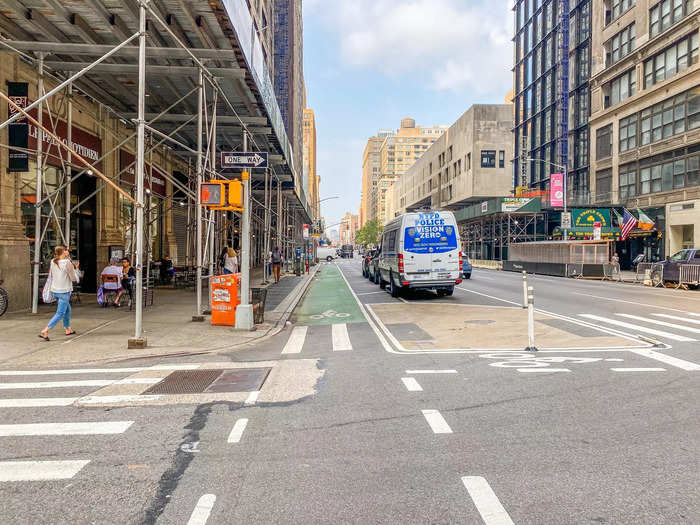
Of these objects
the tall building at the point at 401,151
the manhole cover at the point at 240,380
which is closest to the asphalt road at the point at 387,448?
the manhole cover at the point at 240,380

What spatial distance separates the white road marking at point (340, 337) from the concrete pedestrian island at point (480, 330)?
1.03 metres

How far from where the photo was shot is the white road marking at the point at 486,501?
321cm

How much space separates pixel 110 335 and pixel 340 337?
4.72 meters

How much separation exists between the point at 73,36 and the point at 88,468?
39.2 feet

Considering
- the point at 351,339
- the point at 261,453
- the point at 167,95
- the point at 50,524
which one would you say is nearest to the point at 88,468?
the point at 50,524

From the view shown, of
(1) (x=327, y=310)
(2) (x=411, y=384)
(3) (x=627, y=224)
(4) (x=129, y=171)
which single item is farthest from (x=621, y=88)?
(2) (x=411, y=384)

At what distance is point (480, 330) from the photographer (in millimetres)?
11211

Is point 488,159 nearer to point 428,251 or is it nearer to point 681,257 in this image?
point 681,257

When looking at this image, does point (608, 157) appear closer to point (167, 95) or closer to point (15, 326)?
point (167, 95)

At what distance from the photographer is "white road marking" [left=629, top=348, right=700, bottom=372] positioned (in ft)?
24.1

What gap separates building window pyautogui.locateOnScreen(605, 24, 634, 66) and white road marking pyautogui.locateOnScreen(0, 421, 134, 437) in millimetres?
45336

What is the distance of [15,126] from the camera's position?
1175 cm

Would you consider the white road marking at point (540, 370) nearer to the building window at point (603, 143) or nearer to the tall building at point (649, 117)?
the tall building at point (649, 117)

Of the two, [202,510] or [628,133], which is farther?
[628,133]
